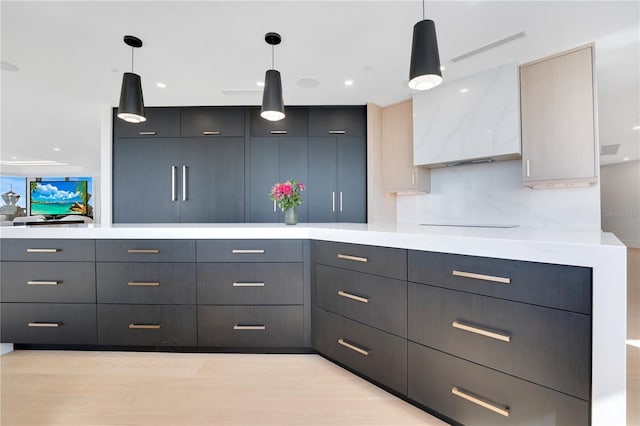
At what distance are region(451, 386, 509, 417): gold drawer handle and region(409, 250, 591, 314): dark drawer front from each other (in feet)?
1.50

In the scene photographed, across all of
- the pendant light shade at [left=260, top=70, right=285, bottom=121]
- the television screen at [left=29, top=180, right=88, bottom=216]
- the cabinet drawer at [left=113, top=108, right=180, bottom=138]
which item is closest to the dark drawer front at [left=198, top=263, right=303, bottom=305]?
the pendant light shade at [left=260, top=70, right=285, bottom=121]

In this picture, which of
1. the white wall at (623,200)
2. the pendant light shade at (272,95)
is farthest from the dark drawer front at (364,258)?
the white wall at (623,200)

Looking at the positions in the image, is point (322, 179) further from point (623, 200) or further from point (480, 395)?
point (623, 200)

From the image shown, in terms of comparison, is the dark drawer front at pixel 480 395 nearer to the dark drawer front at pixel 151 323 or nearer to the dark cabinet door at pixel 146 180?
the dark drawer front at pixel 151 323

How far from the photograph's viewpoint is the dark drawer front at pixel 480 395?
3.38 ft

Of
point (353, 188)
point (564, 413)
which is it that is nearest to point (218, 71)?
point (353, 188)

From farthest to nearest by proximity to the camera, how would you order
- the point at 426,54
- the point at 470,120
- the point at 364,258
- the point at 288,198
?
the point at 470,120
the point at 288,198
the point at 364,258
the point at 426,54

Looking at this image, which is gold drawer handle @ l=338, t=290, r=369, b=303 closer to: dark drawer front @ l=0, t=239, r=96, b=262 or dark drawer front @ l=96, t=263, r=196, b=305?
dark drawer front @ l=96, t=263, r=196, b=305

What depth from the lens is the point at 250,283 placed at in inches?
77.7

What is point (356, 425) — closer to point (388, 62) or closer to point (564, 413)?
point (564, 413)

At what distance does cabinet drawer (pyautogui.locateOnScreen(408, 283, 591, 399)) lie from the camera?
0.99 metres

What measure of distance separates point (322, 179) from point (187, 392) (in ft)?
8.46

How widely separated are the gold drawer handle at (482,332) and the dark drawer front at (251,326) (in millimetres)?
1057

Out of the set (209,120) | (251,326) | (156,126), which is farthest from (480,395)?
(156,126)
